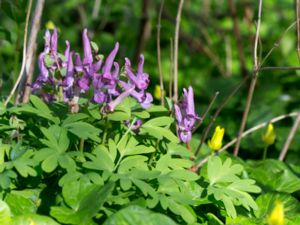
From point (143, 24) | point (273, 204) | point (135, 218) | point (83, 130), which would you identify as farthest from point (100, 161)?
point (143, 24)

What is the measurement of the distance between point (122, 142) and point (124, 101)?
0.53 feet

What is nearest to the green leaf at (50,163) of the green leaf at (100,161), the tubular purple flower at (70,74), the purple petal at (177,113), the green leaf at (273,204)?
the green leaf at (100,161)

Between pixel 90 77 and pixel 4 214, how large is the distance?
53 centimetres

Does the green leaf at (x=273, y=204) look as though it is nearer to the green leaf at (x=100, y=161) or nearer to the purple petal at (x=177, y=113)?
the purple petal at (x=177, y=113)

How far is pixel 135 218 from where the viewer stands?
1796mm

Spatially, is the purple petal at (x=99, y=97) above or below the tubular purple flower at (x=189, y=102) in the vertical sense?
above

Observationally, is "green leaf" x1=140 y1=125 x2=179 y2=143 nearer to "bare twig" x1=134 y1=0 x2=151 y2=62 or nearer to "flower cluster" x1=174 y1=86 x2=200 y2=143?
"flower cluster" x1=174 y1=86 x2=200 y2=143

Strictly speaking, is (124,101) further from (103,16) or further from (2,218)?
(103,16)

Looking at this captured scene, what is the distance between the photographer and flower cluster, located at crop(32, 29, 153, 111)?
2.12 meters

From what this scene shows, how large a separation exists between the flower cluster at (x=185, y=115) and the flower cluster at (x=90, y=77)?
0.12m

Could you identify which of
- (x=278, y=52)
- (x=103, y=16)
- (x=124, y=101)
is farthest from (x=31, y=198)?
(x=103, y=16)

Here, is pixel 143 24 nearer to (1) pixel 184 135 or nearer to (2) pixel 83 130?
(1) pixel 184 135

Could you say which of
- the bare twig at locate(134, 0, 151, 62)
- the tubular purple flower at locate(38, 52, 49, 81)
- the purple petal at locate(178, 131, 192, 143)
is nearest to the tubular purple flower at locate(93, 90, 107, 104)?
the tubular purple flower at locate(38, 52, 49, 81)

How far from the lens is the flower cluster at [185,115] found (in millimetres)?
2215
